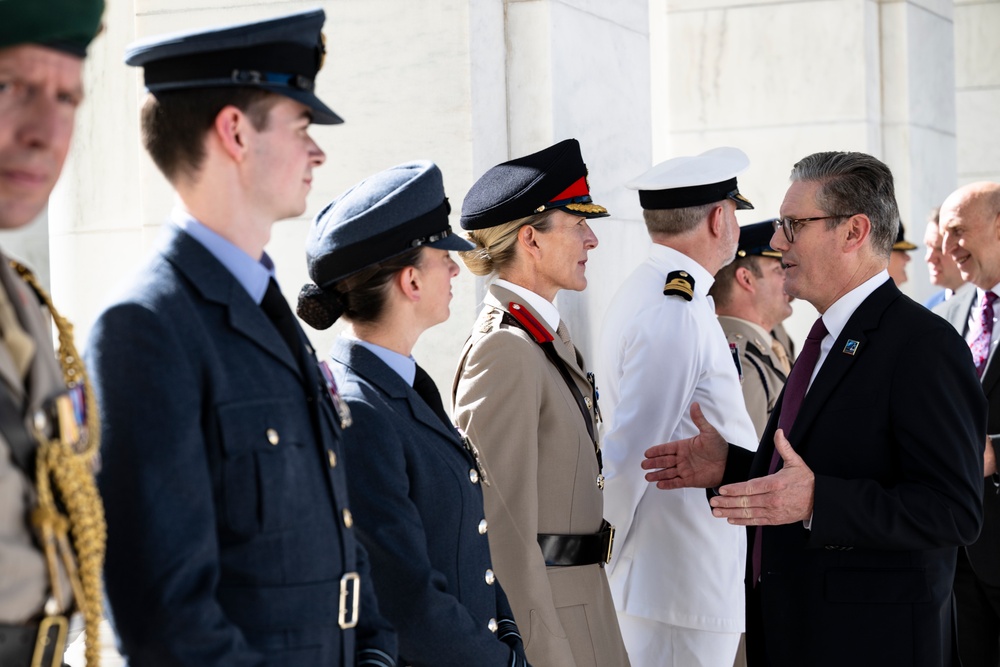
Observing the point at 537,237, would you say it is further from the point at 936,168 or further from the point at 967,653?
the point at 936,168

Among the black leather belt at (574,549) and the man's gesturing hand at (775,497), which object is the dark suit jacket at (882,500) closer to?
the man's gesturing hand at (775,497)

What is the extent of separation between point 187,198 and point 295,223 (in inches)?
90.1

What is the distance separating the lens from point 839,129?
742 cm

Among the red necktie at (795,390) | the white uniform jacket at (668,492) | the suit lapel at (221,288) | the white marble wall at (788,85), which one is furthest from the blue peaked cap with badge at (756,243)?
the suit lapel at (221,288)

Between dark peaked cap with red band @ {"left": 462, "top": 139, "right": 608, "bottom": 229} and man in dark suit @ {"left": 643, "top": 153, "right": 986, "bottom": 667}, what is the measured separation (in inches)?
32.2

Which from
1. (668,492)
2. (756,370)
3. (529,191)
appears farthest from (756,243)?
(529,191)

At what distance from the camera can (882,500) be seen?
3059mm

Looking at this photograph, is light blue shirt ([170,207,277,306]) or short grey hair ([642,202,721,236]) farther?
short grey hair ([642,202,721,236])

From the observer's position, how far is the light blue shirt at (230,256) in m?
2.14

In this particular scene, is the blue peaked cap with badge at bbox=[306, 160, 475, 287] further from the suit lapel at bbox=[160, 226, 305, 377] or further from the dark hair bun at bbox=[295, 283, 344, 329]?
the suit lapel at bbox=[160, 226, 305, 377]

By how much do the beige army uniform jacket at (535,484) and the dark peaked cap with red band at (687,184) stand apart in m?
1.20

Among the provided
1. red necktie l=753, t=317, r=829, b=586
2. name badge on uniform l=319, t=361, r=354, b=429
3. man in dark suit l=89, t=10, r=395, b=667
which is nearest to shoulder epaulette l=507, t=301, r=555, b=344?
red necktie l=753, t=317, r=829, b=586

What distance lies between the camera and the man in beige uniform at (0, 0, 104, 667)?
1680 millimetres

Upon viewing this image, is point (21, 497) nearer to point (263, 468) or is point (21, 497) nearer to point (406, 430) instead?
point (263, 468)
